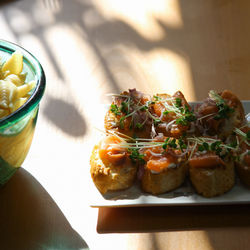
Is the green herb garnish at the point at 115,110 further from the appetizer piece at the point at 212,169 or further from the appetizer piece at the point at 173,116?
the appetizer piece at the point at 212,169

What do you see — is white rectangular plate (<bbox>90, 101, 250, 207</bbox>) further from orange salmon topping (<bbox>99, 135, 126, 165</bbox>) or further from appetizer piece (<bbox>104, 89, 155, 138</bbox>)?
appetizer piece (<bbox>104, 89, 155, 138</bbox>)

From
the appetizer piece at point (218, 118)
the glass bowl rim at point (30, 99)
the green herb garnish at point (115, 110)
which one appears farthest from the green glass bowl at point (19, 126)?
the appetizer piece at point (218, 118)

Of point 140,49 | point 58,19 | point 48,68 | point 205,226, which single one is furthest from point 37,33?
point 205,226

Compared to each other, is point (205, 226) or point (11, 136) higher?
point (11, 136)

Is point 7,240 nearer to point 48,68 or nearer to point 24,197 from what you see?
point 24,197

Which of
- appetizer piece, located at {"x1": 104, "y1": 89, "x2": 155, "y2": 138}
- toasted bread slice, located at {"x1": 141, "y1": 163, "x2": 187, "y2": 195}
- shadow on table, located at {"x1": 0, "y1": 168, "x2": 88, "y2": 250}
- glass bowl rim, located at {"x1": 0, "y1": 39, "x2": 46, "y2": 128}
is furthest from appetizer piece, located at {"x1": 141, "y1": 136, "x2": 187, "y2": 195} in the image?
glass bowl rim, located at {"x1": 0, "y1": 39, "x2": 46, "y2": 128}
